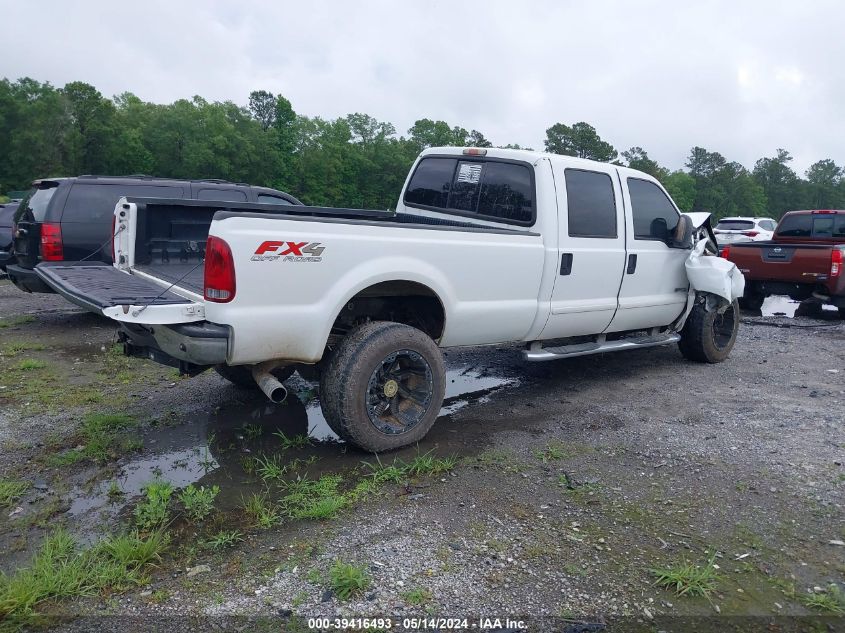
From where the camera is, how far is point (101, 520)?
3.46 meters

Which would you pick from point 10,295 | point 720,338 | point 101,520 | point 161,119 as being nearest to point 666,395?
point 720,338

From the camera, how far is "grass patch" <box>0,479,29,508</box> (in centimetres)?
364

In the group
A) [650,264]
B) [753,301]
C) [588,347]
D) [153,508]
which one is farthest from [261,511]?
[753,301]

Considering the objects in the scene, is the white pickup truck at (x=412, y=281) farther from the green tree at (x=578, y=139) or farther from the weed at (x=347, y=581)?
the green tree at (x=578, y=139)

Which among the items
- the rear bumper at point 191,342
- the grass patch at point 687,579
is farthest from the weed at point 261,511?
the grass patch at point 687,579

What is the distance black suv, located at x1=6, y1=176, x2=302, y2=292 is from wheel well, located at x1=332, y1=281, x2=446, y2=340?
4089mm

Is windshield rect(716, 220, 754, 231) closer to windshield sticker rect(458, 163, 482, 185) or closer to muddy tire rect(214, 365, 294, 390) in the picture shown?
→ windshield sticker rect(458, 163, 482, 185)

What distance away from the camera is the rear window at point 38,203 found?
7766mm

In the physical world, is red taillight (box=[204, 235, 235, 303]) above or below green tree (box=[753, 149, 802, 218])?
below

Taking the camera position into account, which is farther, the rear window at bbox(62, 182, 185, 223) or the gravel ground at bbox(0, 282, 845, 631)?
the rear window at bbox(62, 182, 185, 223)

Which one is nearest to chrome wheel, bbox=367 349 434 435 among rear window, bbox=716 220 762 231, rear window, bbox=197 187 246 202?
rear window, bbox=197 187 246 202

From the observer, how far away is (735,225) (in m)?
21.1

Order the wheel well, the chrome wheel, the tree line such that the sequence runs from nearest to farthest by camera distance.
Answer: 1. the chrome wheel
2. the wheel well
3. the tree line

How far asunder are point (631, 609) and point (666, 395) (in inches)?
133
